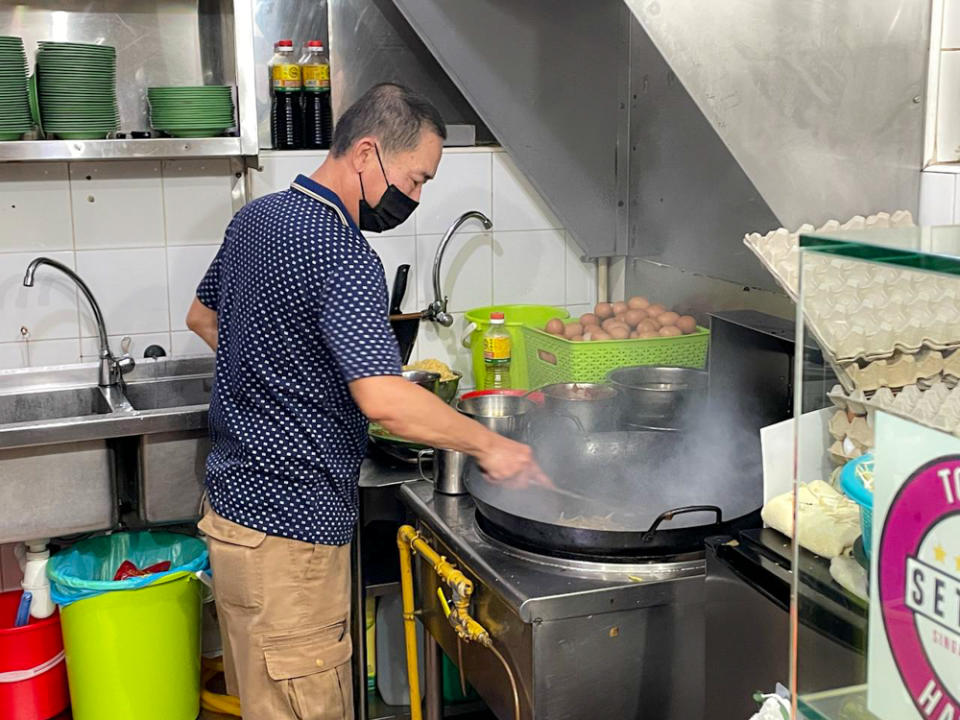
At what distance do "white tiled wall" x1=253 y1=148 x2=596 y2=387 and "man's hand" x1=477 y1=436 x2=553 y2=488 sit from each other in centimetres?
120

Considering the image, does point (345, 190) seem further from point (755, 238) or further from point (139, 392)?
point (139, 392)

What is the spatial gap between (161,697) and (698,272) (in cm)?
178

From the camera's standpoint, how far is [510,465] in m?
2.19

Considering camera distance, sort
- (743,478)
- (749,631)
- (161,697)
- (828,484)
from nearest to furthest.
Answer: (828,484)
(749,631)
(743,478)
(161,697)

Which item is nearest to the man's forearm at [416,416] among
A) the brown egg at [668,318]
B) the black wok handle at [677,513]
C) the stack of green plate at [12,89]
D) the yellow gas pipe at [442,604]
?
the yellow gas pipe at [442,604]

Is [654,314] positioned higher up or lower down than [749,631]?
higher up

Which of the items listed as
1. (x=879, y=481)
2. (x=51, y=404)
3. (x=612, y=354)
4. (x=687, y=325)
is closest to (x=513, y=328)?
(x=612, y=354)

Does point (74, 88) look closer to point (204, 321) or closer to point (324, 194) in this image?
point (204, 321)

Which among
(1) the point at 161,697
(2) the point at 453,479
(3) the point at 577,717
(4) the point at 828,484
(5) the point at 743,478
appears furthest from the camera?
(1) the point at 161,697

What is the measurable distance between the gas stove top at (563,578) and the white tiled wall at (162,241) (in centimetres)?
131

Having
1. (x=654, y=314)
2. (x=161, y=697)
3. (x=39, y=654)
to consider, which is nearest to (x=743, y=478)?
(x=654, y=314)

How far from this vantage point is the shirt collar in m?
2.22

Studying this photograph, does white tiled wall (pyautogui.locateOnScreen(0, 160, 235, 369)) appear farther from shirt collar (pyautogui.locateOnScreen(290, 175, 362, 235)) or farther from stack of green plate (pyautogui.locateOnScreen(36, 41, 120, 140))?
shirt collar (pyautogui.locateOnScreen(290, 175, 362, 235))

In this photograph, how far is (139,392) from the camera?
3.12 metres
